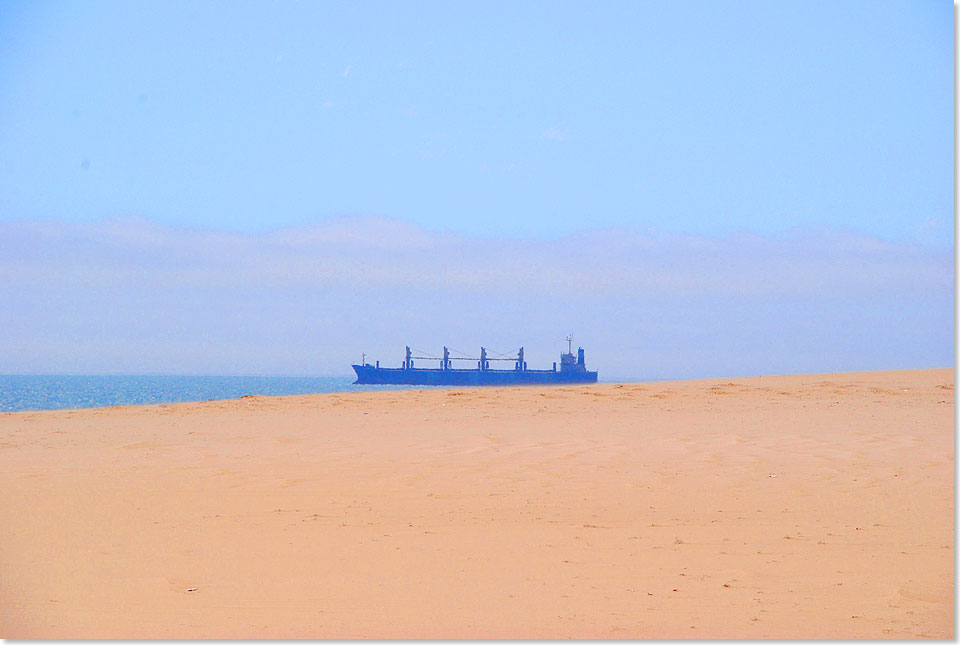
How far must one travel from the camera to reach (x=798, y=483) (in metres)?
5.99

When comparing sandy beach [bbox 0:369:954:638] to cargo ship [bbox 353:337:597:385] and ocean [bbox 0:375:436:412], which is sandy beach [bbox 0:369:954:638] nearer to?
ocean [bbox 0:375:436:412]

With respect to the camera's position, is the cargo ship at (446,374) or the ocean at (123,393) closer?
the ocean at (123,393)

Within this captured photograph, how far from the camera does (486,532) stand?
474cm

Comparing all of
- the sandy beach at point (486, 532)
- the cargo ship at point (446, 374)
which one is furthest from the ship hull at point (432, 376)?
the sandy beach at point (486, 532)

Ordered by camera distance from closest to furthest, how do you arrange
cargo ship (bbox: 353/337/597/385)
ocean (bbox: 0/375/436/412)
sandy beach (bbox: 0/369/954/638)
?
sandy beach (bbox: 0/369/954/638), ocean (bbox: 0/375/436/412), cargo ship (bbox: 353/337/597/385)

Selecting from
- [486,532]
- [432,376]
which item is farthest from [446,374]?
[486,532]

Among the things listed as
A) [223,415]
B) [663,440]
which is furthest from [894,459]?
[223,415]

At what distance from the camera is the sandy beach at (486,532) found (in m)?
3.35

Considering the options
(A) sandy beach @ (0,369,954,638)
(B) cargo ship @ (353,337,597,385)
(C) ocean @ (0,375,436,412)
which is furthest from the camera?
(B) cargo ship @ (353,337,597,385)

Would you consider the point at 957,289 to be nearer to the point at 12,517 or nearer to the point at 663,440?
the point at 12,517

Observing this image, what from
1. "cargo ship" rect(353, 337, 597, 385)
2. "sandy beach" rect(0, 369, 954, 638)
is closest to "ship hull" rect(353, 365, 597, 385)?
"cargo ship" rect(353, 337, 597, 385)

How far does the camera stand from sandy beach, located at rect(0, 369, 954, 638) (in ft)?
11.0

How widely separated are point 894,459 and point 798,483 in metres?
1.46

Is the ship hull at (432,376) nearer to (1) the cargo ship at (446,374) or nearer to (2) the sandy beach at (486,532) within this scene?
(1) the cargo ship at (446,374)
